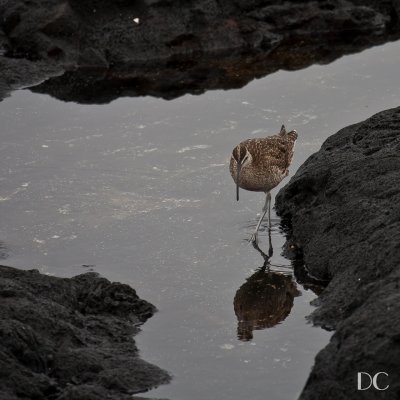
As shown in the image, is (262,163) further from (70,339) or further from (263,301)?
(70,339)

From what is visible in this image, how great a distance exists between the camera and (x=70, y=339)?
27.1 feet

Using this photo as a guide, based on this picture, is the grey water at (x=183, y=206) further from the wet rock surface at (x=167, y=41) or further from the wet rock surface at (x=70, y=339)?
the wet rock surface at (x=167, y=41)

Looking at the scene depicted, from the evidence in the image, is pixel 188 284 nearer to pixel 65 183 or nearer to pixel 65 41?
pixel 65 183

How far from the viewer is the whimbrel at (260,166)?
11.4 m

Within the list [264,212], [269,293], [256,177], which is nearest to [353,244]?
[269,293]

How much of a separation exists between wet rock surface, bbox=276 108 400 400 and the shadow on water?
0.13m

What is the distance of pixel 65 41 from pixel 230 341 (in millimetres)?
8887

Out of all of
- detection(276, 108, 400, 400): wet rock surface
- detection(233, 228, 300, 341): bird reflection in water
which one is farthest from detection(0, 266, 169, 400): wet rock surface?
detection(276, 108, 400, 400): wet rock surface

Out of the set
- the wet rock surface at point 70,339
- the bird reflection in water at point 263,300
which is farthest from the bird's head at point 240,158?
the wet rock surface at point 70,339

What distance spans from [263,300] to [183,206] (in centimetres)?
230

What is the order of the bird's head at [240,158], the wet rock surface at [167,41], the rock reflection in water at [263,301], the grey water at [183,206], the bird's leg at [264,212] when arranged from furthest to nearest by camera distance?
the wet rock surface at [167,41] → the bird's head at [240,158] → the bird's leg at [264,212] → the rock reflection in water at [263,301] → the grey water at [183,206]

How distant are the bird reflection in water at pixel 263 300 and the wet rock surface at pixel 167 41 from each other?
5979 mm

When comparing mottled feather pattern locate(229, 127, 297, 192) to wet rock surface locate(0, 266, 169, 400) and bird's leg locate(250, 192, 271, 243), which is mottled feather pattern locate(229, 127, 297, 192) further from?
wet rock surface locate(0, 266, 169, 400)

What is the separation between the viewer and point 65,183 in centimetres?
1266
